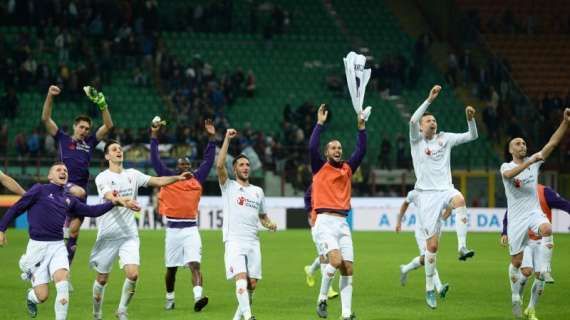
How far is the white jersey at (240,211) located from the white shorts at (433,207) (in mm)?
3382

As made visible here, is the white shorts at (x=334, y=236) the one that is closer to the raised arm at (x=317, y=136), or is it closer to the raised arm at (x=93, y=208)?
the raised arm at (x=317, y=136)

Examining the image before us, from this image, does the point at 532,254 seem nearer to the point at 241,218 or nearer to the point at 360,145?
the point at 360,145

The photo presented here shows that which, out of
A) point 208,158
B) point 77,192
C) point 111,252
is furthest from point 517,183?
point 77,192

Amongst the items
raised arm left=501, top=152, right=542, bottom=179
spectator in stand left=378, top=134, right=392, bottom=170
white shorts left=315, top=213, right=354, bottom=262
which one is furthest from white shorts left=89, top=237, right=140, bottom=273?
spectator in stand left=378, top=134, right=392, bottom=170

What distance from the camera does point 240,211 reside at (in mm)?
13781

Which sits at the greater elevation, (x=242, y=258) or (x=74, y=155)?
(x=74, y=155)

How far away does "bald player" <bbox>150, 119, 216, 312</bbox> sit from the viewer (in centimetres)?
1577

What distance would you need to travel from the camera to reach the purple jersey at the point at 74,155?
1614cm

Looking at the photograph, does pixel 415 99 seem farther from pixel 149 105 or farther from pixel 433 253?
pixel 433 253

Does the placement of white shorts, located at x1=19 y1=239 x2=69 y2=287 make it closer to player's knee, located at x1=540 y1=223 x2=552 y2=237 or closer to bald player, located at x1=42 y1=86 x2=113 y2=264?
bald player, located at x1=42 y1=86 x2=113 y2=264

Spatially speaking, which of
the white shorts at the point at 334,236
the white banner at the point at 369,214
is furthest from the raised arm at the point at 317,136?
the white banner at the point at 369,214

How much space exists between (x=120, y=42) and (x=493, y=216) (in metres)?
15.5

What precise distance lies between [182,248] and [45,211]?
373 cm

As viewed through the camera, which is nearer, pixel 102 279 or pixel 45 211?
pixel 45 211
